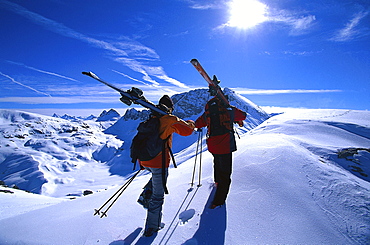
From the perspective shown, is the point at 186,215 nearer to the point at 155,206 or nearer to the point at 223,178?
the point at 155,206

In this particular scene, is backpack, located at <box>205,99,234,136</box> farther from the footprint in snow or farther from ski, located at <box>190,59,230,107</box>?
the footprint in snow

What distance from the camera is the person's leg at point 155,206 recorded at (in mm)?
3525

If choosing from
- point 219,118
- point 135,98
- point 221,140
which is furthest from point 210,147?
point 135,98

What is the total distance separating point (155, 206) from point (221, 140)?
214cm

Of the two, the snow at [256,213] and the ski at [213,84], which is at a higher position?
the ski at [213,84]

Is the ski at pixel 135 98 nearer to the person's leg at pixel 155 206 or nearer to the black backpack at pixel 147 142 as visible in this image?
the black backpack at pixel 147 142

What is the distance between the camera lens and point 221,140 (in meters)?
4.36

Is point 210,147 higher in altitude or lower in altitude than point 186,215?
higher

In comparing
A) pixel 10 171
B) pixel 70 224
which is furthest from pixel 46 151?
pixel 70 224

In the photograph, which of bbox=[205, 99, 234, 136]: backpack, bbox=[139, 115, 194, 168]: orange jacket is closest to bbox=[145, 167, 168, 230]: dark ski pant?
bbox=[139, 115, 194, 168]: orange jacket

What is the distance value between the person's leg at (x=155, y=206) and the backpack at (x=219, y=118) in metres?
1.76

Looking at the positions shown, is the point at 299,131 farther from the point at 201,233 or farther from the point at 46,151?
the point at 46,151

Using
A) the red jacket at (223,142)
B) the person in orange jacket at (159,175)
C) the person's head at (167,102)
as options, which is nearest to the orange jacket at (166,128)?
the person in orange jacket at (159,175)

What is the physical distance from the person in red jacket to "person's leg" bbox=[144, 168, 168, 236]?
1256mm
